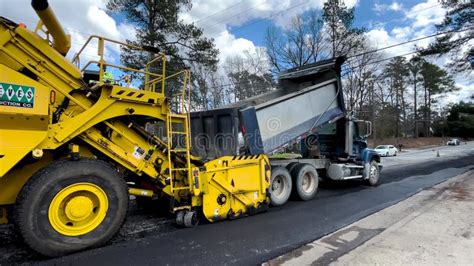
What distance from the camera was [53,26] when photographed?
429 cm

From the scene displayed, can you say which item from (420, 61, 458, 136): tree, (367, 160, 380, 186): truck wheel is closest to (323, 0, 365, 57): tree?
(367, 160, 380, 186): truck wheel

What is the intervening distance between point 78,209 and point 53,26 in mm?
2446

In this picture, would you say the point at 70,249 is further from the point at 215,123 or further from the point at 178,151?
the point at 215,123

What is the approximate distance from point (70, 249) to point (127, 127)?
6.27 ft

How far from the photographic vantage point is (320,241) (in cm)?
479

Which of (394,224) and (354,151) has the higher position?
(354,151)

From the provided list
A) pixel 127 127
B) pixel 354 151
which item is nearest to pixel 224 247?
pixel 127 127

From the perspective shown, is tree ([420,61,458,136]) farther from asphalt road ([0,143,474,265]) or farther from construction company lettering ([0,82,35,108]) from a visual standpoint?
construction company lettering ([0,82,35,108])

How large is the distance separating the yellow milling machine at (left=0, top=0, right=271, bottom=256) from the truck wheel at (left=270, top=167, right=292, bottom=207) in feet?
4.98

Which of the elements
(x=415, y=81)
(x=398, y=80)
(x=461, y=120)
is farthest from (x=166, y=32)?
(x=461, y=120)

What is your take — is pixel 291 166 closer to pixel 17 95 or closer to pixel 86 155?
pixel 86 155

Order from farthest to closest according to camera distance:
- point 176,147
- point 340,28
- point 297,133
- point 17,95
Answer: point 340,28
point 297,133
point 176,147
point 17,95

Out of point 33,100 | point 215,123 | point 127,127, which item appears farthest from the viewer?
point 215,123

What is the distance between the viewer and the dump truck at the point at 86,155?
3.94 meters
